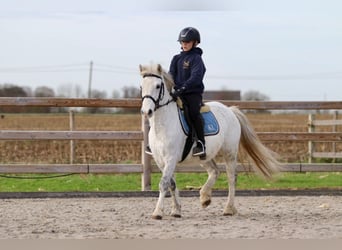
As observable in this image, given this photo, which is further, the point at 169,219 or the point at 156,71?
the point at 169,219

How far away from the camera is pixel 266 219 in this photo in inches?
287

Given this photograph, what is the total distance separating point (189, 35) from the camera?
293 inches

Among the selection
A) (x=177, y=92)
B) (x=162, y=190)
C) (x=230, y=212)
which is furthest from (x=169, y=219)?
(x=177, y=92)

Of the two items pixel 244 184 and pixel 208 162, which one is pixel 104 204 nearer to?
pixel 208 162

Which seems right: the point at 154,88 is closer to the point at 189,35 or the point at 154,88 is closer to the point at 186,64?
the point at 186,64

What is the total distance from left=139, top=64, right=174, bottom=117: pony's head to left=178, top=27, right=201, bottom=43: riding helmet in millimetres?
499

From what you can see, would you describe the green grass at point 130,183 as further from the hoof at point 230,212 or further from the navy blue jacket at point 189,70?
the navy blue jacket at point 189,70

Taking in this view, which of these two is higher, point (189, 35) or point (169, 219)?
point (189, 35)

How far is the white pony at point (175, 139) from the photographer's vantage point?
7.09 metres

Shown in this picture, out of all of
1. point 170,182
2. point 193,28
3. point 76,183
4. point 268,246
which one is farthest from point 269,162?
point 76,183

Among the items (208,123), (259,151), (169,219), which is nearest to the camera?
(169,219)

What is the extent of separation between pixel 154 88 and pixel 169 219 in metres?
Result: 1.52

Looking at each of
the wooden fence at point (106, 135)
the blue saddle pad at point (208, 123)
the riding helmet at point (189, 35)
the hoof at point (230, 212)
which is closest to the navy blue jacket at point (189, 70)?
the riding helmet at point (189, 35)

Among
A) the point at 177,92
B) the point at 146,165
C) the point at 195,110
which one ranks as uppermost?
the point at 177,92
